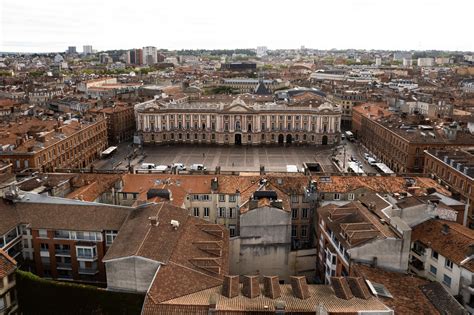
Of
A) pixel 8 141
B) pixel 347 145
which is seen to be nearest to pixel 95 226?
pixel 8 141

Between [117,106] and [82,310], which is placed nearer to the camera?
[82,310]

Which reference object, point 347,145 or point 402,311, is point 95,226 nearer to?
point 402,311

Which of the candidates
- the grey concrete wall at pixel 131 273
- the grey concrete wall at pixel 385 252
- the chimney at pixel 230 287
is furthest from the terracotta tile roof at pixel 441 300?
the grey concrete wall at pixel 131 273

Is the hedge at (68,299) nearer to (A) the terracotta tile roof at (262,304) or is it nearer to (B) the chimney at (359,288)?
(A) the terracotta tile roof at (262,304)

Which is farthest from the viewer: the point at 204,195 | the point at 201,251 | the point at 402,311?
the point at 204,195

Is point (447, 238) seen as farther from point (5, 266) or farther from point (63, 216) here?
point (5, 266)

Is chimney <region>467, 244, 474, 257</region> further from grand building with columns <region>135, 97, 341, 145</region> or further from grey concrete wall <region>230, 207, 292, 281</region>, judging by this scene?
grand building with columns <region>135, 97, 341, 145</region>

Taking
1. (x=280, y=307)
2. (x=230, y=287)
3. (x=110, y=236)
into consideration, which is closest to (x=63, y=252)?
(x=110, y=236)

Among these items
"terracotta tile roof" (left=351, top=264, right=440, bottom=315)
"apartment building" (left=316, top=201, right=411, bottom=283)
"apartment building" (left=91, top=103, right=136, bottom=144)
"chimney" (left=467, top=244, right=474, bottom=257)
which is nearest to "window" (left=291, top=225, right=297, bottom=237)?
"apartment building" (left=316, top=201, right=411, bottom=283)
